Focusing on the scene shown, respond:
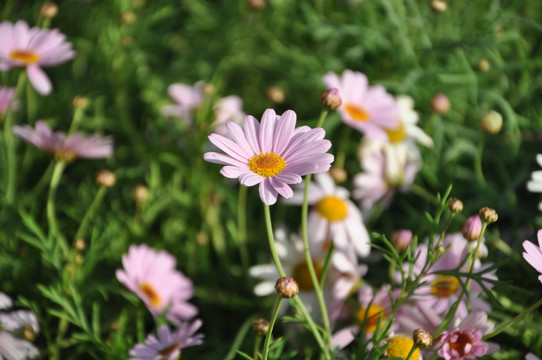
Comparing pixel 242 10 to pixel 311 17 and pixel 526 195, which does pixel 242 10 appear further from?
pixel 526 195

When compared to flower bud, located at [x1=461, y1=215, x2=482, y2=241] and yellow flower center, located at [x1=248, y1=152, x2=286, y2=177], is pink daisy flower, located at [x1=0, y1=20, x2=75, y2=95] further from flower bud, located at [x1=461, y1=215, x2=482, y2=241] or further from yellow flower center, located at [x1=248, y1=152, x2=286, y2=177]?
flower bud, located at [x1=461, y1=215, x2=482, y2=241]

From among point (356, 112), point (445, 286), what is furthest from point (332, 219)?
point (445, 286)

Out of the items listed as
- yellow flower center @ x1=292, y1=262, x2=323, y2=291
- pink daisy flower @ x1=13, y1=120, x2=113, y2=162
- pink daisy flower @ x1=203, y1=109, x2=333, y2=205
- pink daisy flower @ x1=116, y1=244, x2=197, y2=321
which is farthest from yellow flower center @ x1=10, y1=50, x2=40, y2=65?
yellow flower center @ x1=292, y1=262, x2=323, y2=291

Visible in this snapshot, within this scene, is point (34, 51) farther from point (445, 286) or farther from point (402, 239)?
point (445, 286)

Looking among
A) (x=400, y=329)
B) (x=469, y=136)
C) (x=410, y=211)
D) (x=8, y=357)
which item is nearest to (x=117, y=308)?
(x=8, y=357)

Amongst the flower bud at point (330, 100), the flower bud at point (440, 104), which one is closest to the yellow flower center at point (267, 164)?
the flower bud at point (330, 100)
